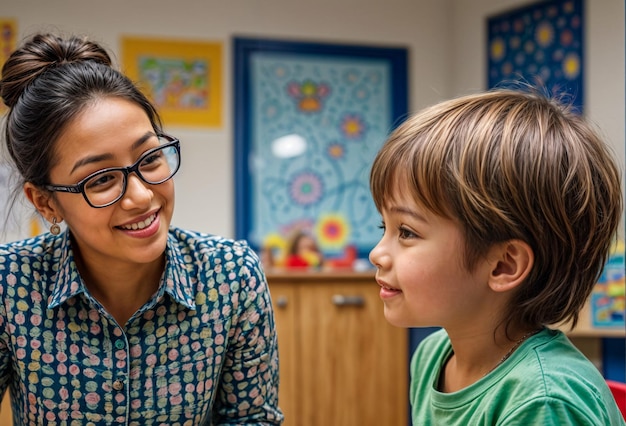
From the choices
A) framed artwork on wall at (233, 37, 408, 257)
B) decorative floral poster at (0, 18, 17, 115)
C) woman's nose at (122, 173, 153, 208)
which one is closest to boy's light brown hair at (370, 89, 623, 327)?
woman's nose at (122, 173, 153, 208)

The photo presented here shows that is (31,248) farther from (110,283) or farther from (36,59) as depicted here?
(36,59)

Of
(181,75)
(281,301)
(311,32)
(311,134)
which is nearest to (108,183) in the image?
(281,301)

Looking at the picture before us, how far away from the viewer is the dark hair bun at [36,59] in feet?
4.38

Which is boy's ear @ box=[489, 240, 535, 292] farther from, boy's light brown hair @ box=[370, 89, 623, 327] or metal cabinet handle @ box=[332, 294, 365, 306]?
metal cabinet handle @ box=[332, 294, 365, 306]

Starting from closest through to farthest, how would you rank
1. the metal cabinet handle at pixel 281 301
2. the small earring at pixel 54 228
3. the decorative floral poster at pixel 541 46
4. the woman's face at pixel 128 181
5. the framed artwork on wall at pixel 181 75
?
the woman's face at pixel 128 181 → the small earring at pixel 54 228 → the metal cabinet handle at pixel 281 301 → the decorative floral poster at pixel 541 46 → the framed artwork on wall at pixel 181 75

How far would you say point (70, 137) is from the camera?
1.26m

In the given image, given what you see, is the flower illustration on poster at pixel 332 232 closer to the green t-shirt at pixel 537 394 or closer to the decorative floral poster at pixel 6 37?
the decorative floral poster at pixel 6 37

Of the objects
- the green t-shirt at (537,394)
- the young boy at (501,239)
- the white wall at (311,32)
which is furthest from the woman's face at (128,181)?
the white wall at (311,32)

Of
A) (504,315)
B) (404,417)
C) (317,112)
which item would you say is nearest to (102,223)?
(504,315)

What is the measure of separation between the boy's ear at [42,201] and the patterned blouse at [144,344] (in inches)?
2.8

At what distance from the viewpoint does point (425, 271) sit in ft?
3.48

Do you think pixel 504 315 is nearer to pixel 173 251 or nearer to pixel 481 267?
pixel 481 267

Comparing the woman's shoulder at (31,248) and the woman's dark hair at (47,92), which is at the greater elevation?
the woman's dark hair at (47,92)

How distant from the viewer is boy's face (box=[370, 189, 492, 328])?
3.46 feet
